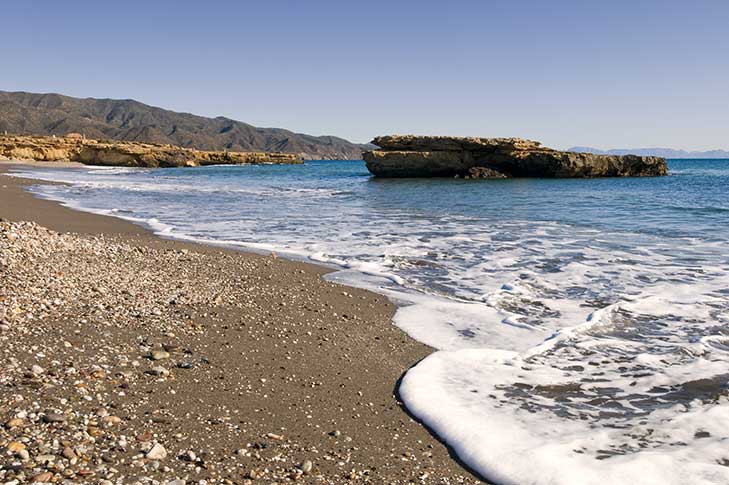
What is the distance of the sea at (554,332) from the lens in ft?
12.2

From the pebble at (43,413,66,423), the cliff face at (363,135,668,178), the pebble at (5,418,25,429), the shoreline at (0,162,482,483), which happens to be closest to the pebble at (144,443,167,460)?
the shoreline at (0,162,482,483)

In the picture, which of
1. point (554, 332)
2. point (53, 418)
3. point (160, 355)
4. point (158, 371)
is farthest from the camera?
point (554, 332)

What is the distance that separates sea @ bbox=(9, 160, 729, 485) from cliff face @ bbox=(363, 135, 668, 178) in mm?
31875

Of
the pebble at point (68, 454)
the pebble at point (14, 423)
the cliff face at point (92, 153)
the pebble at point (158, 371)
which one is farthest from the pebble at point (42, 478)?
the cliff face at point (92, 153)

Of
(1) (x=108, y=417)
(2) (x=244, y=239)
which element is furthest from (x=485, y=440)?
(2) (x=244, y=239)

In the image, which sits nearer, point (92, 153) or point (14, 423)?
point (14, 423)

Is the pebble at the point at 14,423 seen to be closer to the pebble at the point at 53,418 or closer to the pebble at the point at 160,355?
the pebble at the point at 53,418

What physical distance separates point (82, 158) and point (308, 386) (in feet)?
272

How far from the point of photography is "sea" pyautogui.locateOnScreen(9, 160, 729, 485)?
3730 mm

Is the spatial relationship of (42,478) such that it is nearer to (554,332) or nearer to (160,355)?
(160,355)

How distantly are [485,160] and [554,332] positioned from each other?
4477 centimetres

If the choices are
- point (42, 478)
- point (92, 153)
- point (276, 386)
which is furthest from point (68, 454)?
point (92, 153)

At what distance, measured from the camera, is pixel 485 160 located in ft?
162

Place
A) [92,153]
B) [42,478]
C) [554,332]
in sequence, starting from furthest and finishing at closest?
[92,153], [554,332], [42,478]
